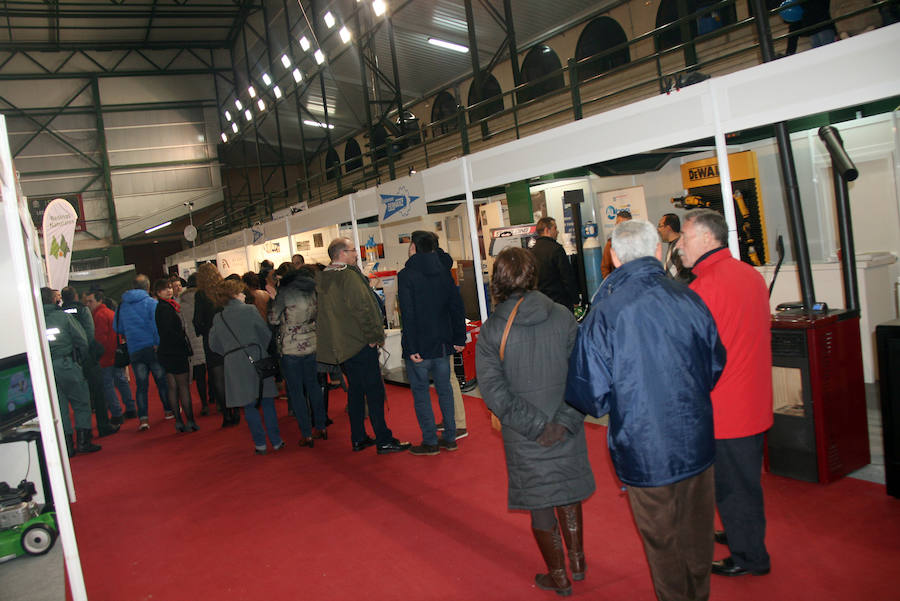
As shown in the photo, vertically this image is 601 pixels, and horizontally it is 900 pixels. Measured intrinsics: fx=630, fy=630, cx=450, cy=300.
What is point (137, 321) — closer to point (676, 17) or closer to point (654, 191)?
point (654, 191)

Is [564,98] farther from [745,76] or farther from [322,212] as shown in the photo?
[745,76]

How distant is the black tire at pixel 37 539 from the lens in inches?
132

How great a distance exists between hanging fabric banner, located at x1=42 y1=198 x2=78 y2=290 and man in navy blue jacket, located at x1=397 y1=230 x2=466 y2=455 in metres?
3.11

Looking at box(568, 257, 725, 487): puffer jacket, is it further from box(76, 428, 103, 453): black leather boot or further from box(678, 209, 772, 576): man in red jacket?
box(76, 428, 103, 453): black leather boot

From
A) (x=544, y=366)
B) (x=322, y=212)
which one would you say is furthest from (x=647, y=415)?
(x=322, y=212)

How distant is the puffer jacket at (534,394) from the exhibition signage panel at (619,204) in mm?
5638

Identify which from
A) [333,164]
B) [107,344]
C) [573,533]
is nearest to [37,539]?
[573,533]

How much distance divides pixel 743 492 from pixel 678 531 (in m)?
0.60

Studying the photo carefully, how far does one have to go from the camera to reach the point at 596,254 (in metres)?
8.78

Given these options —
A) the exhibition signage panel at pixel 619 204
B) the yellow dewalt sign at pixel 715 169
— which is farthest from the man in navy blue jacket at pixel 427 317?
the exhibition signage panel at pixel 619 204

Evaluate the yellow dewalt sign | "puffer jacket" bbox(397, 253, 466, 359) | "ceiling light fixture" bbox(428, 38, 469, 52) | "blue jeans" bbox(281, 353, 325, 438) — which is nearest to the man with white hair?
"puffer jacket" bbox(397, 253, 466, 359)

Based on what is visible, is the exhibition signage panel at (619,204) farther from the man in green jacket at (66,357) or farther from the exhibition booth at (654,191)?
the man in green jacket at (66,357)

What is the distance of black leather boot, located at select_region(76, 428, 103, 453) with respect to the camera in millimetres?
6276

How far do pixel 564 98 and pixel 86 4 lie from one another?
16.1m
